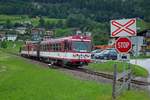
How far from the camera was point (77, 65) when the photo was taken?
41188 mm

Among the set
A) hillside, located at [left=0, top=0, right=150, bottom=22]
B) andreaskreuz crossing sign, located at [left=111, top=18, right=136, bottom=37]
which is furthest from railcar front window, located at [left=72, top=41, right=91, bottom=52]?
hillside, located at [left=0, top=0, right=150, bottom=22]

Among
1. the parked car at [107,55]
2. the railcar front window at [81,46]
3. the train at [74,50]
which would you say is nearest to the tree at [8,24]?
the parked car at [107,55]

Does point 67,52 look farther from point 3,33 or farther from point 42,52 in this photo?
point 3,33

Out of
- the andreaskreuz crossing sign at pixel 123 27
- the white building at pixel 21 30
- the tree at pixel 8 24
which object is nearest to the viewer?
the andreaskreuz crossing sign at pixel 123 27

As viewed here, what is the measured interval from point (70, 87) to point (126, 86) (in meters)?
2.65

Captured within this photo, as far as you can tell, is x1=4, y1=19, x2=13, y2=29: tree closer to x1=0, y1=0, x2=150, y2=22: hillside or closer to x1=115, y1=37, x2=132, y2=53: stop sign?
x1=0, y1=0, x2=150, y2=22: hillside

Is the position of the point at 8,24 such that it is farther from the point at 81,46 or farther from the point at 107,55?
the point at 81,46

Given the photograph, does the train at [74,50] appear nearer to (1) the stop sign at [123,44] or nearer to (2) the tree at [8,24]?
(1) the stop sign at [123,44]

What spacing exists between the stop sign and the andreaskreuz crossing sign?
27 centimetres

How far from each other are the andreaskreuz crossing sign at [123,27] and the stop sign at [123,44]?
0.27 m

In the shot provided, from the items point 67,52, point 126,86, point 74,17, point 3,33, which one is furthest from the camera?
point 3,33

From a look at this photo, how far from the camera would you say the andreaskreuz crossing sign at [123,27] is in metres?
16.9

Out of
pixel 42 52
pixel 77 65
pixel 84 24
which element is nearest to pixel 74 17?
pixel 84 24

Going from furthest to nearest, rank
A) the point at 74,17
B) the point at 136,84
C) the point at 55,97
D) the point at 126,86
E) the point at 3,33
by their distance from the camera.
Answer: the point at 3,33 → the point at 74,17 → the point at 136,84 → the point at 126,86 → the point at 55,97
